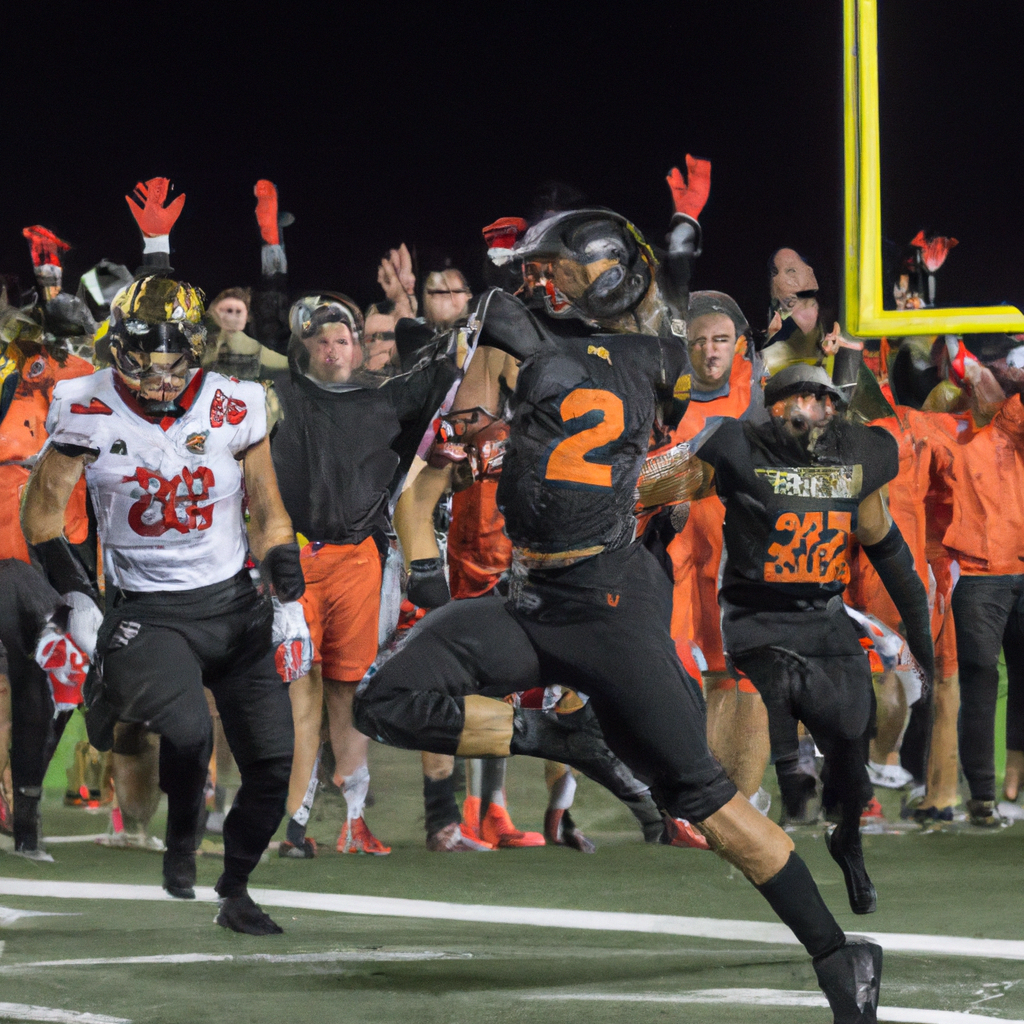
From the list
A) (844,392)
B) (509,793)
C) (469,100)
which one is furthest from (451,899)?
(469,100)

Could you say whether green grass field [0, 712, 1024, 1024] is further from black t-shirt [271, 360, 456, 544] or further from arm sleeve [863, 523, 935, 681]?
black t-shirt [271, 360, 456, 544]

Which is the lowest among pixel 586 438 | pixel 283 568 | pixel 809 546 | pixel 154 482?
pixel 809 546

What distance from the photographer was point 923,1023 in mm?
3402

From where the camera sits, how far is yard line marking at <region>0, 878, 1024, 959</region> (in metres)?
4.25

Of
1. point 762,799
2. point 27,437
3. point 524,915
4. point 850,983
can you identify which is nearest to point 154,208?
point 27,437

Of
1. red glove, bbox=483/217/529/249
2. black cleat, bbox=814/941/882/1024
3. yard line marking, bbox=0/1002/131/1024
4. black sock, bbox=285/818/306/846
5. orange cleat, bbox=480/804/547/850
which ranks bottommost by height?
orange cleat, bbox=480/804/547/850

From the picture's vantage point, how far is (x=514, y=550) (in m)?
3.75

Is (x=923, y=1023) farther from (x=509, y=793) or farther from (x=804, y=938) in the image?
(x=509, y=793)

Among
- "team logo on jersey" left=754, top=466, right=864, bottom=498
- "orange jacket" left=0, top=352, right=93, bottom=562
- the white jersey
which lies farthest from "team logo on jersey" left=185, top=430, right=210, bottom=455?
"team logo on jersey" left=754, top=466, right=864, bottom=498

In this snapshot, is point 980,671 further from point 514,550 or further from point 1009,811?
point 514,550

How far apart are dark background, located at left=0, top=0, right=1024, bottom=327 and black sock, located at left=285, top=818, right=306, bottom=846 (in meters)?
1.84

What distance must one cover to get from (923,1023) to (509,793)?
2.52 m

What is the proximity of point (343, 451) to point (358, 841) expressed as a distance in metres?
1.31

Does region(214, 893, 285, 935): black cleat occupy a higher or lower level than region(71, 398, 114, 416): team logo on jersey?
lower
